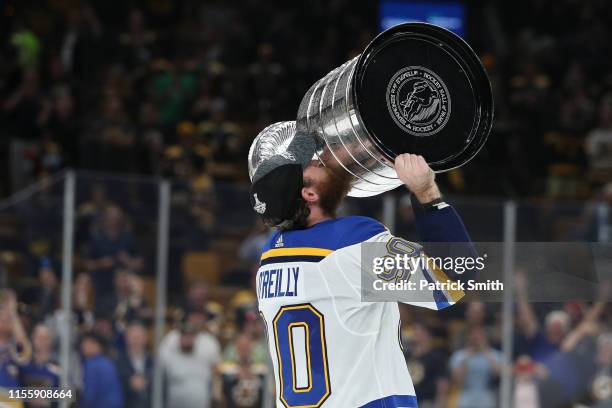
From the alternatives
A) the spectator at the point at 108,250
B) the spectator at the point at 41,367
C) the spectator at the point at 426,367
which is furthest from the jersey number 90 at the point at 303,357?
the spectator at the point at 426,367

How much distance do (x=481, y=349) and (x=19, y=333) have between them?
12.0 feet

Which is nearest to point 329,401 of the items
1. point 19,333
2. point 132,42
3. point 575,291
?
point 575,291

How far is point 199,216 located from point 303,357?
19.1 ft

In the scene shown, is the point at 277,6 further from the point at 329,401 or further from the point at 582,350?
the point at 329,401

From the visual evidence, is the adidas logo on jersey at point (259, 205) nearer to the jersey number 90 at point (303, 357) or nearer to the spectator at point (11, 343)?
the jersey number 90 at point (303, 357)

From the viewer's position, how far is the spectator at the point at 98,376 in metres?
8.93

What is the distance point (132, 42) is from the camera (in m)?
14.0

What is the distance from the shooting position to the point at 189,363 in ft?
31.0

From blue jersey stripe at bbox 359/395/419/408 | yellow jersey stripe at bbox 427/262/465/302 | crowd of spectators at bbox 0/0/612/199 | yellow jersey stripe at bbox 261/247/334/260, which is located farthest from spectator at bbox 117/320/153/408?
yellow jersey stripe at bbox 427/262/465/302

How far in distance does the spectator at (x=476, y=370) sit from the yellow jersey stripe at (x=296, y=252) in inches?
235

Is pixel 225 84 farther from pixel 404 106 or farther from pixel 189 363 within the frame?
pixel 404 106

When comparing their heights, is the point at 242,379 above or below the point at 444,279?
above

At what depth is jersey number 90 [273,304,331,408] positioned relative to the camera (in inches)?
148

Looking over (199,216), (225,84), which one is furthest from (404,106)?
(225,84)
